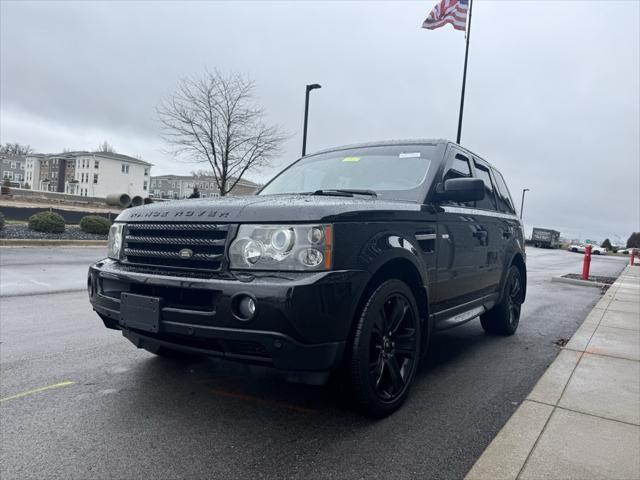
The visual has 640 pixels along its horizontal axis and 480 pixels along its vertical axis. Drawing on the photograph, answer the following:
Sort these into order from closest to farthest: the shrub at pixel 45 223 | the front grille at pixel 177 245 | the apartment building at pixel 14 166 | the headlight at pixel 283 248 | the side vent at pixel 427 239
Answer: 1. the headlight at pixel 283 248
2. the front grille at pixel 177 245
3. the side vent at pixel 427 239
4. the shrub at pixel 45 223
5. the apartment building at pixel 14 166

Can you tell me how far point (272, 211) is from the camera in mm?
2561

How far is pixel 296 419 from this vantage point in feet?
9.60

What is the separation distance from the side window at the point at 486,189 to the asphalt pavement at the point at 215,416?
150 cm

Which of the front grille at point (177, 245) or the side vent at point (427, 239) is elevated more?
the side vent at point (427, 239)

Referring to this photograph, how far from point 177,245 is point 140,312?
430mm

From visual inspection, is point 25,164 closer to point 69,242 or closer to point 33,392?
point 69,242

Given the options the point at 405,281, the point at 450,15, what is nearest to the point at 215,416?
the point at 405,281

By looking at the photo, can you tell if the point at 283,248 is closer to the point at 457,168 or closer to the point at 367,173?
the point at 367,173

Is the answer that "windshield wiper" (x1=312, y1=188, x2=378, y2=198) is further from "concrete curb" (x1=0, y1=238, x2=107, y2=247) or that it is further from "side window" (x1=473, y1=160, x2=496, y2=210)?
"concrete curb" (x1=0, y1=238, x2=107, y2=247)

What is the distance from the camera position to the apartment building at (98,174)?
78250 millimetres

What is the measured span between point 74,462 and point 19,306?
4547mm

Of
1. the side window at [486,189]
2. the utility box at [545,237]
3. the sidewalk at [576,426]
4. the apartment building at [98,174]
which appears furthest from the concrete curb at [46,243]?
the apartment building at [98,174]

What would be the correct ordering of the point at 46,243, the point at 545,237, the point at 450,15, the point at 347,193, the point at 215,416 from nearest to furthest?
1. the point at 215,416
2. the point at 347,193
3. the point at 450,15
4. the point at 46,243
5. the point at 545,237

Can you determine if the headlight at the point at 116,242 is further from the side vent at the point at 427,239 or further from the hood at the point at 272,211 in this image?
the side vent at the point at 427,239
